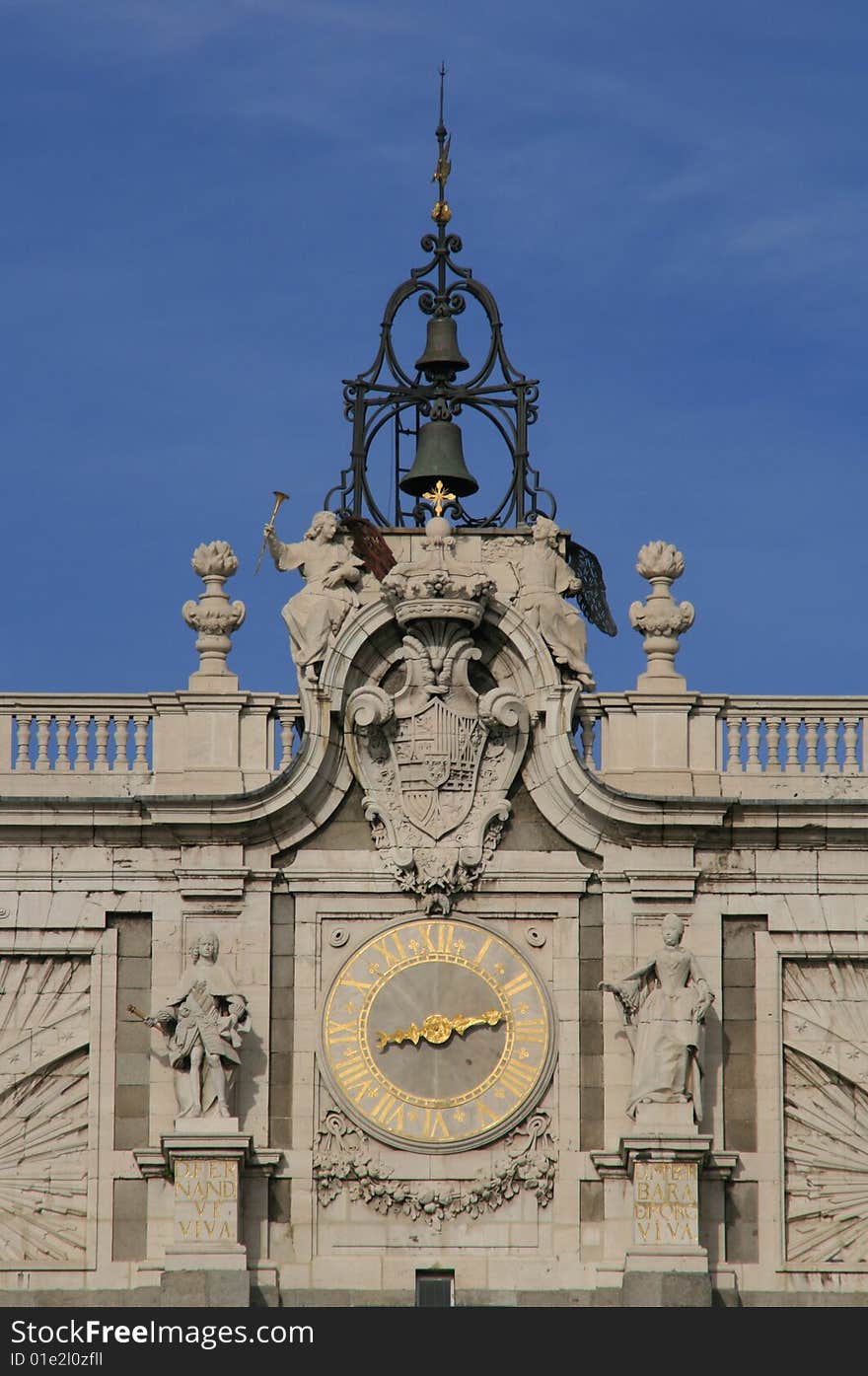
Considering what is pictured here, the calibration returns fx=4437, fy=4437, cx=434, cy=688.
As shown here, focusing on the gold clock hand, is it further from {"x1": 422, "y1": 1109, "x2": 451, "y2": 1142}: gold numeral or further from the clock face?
Answer: {"x1": 422, "y1": 1109, "x2": 451, "y2": 1142}: gold numeral

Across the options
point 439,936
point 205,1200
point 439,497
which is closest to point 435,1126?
point 439,936

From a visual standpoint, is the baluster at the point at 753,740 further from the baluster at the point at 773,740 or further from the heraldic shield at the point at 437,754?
the heraldic shield at the point at 437,754

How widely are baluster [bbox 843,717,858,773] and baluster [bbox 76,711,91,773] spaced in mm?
6252

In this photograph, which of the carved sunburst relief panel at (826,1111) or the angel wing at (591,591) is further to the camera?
the angel wing at (591,591)

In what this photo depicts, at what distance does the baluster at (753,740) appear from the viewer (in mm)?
36594

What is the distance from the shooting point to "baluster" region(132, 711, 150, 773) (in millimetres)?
36594

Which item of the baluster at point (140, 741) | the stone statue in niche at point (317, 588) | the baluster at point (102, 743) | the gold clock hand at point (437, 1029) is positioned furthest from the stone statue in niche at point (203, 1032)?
the stone statue in niche at point (317, 588)

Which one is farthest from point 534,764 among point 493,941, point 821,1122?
point 821,1122

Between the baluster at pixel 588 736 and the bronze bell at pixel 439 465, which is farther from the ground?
the bronze bell at pixel 439 465

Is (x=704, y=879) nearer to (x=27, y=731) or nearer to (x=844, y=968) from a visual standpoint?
(x=844, y=968)

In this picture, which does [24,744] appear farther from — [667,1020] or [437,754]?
[667,1020]

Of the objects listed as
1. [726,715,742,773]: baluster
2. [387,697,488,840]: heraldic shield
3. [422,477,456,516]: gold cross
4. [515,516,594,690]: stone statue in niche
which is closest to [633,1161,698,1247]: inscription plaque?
[387,697,488,840]: heraldic shield

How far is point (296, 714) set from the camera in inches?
1436

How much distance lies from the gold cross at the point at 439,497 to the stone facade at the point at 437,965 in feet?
3.87
